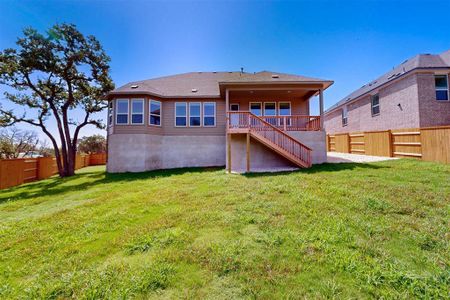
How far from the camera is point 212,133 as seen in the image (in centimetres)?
1301

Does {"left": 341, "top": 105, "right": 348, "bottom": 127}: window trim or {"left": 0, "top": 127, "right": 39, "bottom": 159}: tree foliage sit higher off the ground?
{"left": 341, "top": 105, "right": 348, "bottom": 127}: window trim

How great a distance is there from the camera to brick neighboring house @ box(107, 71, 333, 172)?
34.7 ft

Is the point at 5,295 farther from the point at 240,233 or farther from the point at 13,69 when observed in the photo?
the point at 13,69

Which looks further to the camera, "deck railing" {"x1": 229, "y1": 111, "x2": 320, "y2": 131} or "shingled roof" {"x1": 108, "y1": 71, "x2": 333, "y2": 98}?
"shingled roof" {"x1": 108, "y1": 71, "x2": 333, "y2": 98}

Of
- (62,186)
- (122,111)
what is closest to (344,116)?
(122,111)

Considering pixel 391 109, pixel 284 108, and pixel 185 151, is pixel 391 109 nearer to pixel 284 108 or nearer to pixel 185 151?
pixel 284 108

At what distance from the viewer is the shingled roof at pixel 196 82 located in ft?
35.7

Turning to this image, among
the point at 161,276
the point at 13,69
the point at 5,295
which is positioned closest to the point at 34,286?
the point at 5,295

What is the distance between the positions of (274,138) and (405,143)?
8.07 meters

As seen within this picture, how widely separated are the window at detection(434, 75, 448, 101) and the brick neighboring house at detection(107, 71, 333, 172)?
827 centimetres

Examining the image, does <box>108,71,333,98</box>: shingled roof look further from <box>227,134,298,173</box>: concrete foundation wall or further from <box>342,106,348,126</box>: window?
<box>342,106,348,126</box>: window

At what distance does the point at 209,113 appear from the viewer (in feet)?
43.3

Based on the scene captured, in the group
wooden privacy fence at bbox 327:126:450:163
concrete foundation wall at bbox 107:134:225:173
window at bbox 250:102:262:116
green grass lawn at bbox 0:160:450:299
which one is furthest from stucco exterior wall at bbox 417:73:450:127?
concrete foundation wall at bbox 107:134:225:173

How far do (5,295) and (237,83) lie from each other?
10615 mm
